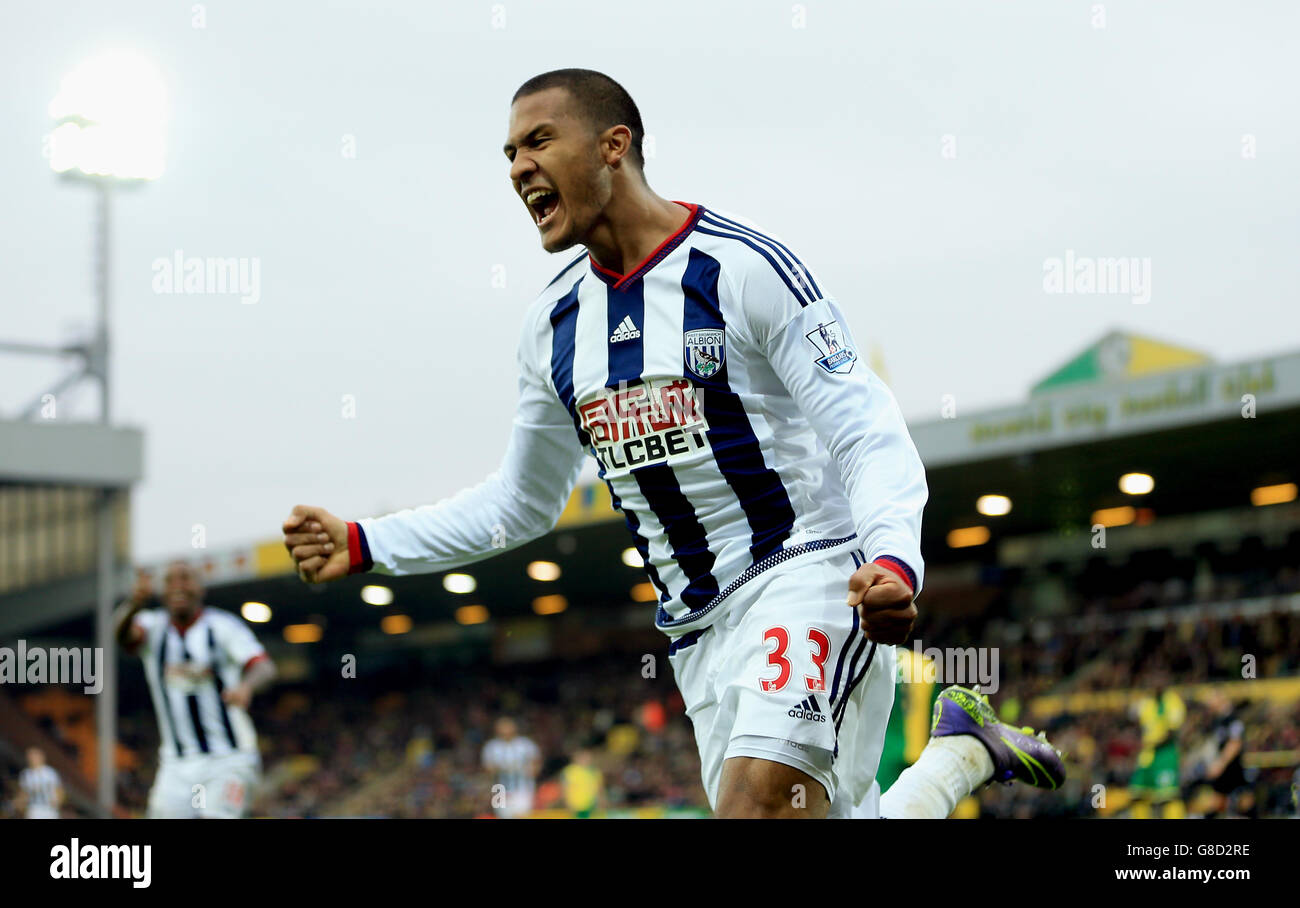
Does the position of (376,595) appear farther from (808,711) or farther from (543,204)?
(808,711)

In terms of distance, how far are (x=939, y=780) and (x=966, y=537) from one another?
20292 mm

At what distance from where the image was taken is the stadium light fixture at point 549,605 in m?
30.7

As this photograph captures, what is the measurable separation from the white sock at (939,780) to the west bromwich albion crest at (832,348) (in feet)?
4.49

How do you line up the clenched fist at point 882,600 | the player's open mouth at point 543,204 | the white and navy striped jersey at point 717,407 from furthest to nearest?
the player's open mouth at point 543,204 < the white and navy striped jersey at point 717,407 < the clenched fist at point 882,600

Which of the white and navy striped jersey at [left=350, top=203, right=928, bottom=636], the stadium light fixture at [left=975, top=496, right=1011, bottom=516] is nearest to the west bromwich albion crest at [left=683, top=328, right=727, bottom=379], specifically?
the white and navy striped jersey at [left=350, top=203, right=928, bottom=636]

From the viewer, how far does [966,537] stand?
24234mm

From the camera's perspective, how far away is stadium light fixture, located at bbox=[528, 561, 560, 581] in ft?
84.3

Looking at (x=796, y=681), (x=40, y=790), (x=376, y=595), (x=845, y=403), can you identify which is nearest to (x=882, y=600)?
(x=796, y=681)

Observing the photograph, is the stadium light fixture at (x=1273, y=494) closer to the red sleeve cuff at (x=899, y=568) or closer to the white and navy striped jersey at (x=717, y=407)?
the white and navy striped jersey at (x=717, y=407)

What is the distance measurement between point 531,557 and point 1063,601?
8.78 metres

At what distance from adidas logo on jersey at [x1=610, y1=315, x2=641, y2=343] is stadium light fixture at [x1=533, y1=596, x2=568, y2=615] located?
2678 cm

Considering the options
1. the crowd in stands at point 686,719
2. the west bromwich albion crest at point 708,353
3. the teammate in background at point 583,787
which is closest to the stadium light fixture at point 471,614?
the crowd in stands at point 686,719

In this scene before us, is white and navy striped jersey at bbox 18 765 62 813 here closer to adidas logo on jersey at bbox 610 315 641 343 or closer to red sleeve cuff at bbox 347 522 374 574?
red sleeve cuff at bbox 347 522 374 574

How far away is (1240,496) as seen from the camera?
21547 millimetres
